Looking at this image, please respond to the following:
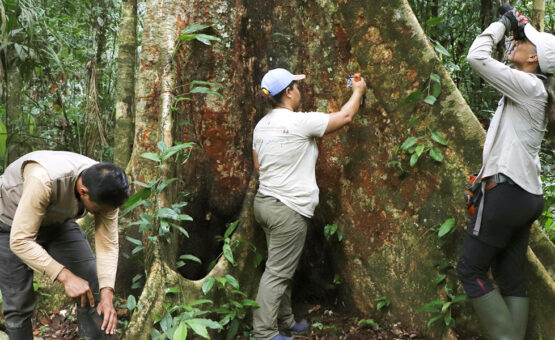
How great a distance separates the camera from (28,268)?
3.29 meters

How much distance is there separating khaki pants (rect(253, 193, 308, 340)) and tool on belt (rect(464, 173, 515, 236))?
1.13m

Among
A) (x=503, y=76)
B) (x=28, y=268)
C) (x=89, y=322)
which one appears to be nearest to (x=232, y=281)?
(x=89, y=322)

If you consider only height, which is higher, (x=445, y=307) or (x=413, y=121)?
(x=413, y=121)

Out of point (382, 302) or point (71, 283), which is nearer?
point (71, 283)

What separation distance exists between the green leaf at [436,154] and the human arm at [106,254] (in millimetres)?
2111

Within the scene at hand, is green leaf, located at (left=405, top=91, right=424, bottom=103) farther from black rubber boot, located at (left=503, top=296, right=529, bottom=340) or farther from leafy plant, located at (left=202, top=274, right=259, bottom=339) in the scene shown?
leafy plant, located at (left=202, top=274, right=259, bottom=339)

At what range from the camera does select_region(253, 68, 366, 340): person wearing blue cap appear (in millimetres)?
3639

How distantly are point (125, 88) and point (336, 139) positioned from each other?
2.60m

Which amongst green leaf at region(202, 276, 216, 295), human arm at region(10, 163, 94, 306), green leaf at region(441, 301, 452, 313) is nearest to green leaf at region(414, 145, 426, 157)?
green leaf at region(441, 301, 452, 313)

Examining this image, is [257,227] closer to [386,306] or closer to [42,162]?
[386,306]

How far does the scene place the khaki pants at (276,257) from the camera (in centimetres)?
367

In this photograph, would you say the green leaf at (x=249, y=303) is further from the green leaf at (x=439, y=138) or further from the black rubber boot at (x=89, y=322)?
the green leaf at (x=439, y=138)

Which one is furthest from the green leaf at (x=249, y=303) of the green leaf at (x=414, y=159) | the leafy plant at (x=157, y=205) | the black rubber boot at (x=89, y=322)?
the green leaf at (x=414, y=159)

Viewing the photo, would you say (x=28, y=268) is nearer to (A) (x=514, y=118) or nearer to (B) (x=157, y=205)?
(B) (x=157, y=205)
